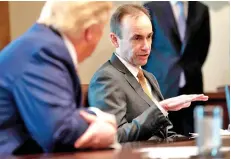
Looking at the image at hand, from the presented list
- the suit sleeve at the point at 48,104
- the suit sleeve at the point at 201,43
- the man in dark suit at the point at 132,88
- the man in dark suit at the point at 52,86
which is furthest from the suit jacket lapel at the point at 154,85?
the suit sleeve at the point at 201,43

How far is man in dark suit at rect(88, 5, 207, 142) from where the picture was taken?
147 cm

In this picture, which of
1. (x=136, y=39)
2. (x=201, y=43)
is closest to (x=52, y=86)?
(x=136, y=39)

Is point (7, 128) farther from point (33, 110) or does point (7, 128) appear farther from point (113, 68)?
point (113, 68)

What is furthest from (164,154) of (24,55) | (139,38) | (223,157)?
(139,38)

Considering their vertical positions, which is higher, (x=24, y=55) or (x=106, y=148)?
(x=24, y=55)

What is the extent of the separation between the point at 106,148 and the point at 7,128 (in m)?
0.25

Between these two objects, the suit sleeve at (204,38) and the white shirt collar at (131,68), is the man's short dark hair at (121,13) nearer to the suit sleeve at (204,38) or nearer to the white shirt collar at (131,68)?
the white shirt collar at (131,68)

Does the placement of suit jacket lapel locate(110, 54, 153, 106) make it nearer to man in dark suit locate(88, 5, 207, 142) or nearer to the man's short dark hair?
man in dark suit locate(88, 5, 207, 142)

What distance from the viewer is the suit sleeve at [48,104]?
3.37 feet

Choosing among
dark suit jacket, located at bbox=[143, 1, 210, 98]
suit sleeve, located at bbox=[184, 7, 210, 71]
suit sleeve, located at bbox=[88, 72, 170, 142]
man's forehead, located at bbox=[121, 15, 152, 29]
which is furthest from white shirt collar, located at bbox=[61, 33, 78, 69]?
suit sleeve, located at bbox=[184, 7, 210, 71]

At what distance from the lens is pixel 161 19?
8.86ft

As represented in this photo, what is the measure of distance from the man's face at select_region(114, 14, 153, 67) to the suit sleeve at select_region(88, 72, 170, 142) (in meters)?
0.17

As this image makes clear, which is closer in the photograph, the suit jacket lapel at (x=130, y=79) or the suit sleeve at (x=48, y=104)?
the suit sleeve at (x=48, y=104)

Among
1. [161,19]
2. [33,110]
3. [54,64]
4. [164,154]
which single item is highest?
[161,19]
